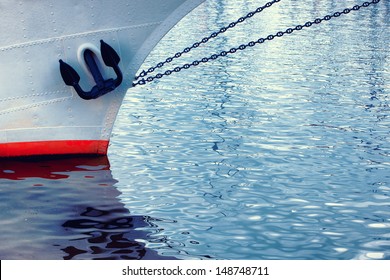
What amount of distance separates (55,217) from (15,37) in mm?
2478

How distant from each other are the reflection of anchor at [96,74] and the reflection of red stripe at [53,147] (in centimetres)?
80

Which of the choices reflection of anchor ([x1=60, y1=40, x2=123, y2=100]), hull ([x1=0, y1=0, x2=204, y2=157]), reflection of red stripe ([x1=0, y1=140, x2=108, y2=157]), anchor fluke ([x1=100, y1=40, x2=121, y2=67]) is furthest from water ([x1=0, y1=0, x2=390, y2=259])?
anchor fluke ([x1=100, y1=40, x2=121, y2=67])

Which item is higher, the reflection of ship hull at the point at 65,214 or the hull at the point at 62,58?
the hull at the point at 62,58

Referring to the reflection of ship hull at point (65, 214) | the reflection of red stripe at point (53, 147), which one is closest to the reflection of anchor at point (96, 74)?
the reflection of red stripe at point (53, 147)

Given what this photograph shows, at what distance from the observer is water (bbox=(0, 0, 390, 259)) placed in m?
8.20

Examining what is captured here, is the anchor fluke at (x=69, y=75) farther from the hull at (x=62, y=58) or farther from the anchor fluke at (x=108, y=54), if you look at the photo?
the anchor fluke at (x=108, y=54)

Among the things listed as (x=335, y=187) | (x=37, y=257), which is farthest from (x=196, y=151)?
(x=37, y=257)

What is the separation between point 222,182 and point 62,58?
252 centimetres

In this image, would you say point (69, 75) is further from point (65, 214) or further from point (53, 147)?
point (65, 214)

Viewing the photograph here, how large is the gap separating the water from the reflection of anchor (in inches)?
43.0

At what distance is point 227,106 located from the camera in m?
15.7

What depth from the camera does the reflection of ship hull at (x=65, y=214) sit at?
26.4 feet

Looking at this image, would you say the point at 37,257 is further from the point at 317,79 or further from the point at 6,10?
the point at 317,79
